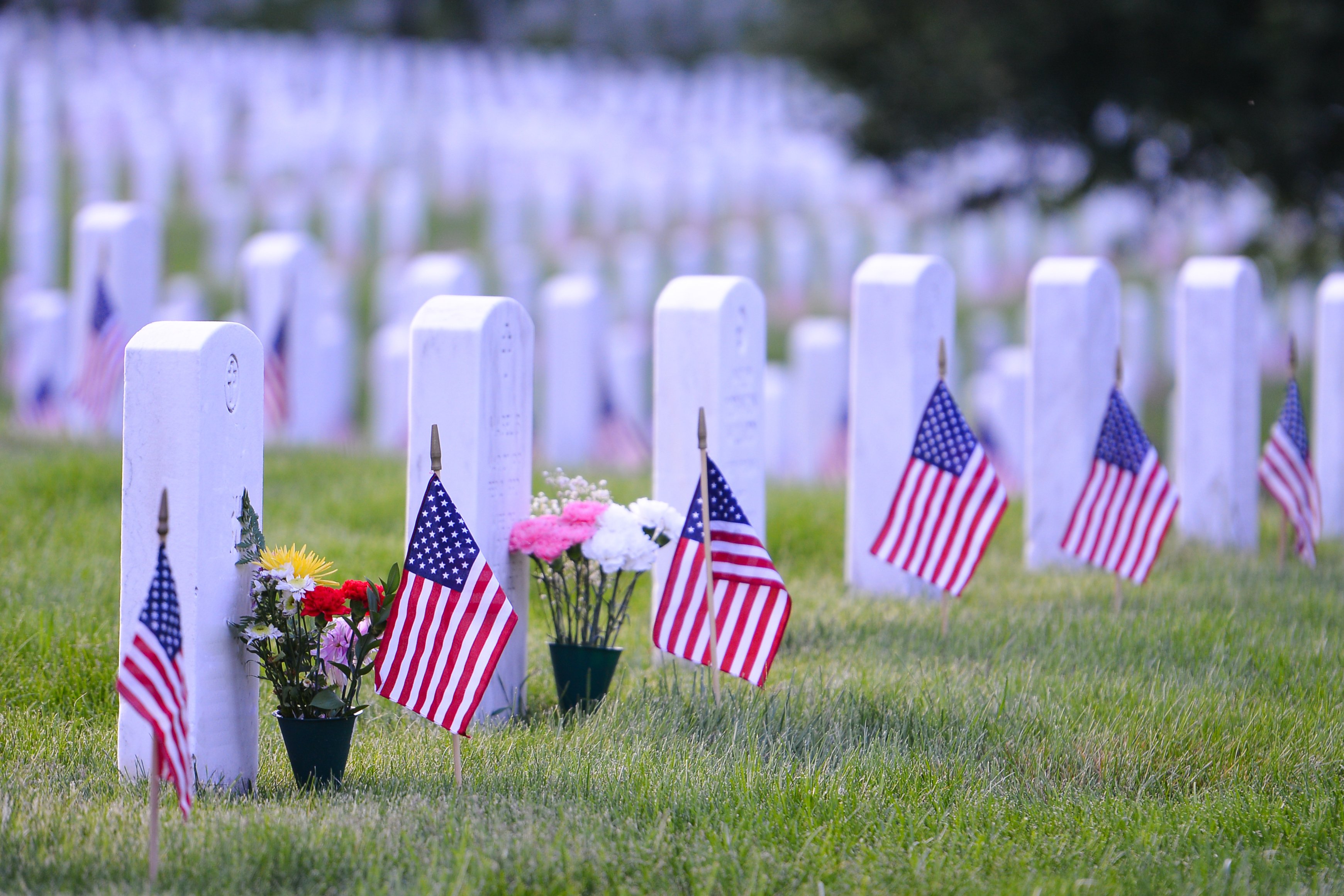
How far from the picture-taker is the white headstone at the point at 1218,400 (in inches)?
322

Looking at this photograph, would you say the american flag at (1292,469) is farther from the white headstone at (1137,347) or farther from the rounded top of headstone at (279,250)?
the rounded top of headstone at (279,250)

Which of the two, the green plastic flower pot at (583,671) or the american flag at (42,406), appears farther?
the american flag at (42,406)

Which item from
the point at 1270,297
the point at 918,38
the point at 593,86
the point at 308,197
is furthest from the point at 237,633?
the point at 593,86

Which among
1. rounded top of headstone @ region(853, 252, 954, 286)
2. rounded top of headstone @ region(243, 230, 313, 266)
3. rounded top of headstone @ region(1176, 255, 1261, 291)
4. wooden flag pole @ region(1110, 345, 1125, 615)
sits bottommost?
wooden flag pole @ region(1110, 345, 1125, 615)

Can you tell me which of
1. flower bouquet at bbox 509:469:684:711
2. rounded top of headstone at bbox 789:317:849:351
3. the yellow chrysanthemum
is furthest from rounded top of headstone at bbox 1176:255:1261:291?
the yellow chrysanthemum

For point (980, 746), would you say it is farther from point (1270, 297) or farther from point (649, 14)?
point (649, 14)

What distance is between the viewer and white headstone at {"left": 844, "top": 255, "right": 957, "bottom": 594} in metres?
7.07

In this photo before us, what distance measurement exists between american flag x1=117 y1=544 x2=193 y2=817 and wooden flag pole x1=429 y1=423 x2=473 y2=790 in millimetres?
810

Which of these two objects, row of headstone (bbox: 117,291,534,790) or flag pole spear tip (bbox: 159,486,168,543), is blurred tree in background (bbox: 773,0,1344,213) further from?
flag pole spear tip (bbox: 159,486,168,543)

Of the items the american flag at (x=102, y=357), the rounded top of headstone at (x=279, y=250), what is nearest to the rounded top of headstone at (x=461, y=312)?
the american flag at (x=102, y=357)

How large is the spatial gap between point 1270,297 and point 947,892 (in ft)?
58.7

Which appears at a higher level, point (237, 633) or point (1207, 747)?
point (237, 633)

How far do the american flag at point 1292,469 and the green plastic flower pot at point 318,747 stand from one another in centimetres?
495

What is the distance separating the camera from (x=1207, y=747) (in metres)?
4.67
